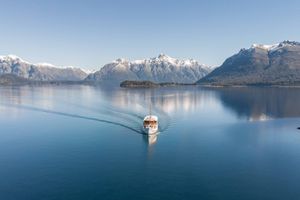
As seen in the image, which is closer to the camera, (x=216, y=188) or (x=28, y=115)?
(x=216, y=188)

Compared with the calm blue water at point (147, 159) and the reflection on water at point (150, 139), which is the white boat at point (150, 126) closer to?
the reflection on water at point (150, 139)

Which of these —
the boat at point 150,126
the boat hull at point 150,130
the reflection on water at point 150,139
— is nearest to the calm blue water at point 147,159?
the reflection on water at point 150,139

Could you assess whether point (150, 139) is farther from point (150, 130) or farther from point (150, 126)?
point (150, 126)

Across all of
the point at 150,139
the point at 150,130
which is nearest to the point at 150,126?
the point at 150,130

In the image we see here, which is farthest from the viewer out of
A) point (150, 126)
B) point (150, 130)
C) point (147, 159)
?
point (150, 126)

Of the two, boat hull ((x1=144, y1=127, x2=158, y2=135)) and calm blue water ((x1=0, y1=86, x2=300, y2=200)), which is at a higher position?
boat hull ((x1=144, y1=127, x2=158, y2=135))

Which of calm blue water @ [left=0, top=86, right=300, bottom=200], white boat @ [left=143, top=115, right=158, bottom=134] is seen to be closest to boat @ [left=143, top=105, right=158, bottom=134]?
white boat @ [left=143, top=115, right=158, bottom=134]

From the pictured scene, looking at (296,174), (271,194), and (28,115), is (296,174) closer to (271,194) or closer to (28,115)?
(271,194)

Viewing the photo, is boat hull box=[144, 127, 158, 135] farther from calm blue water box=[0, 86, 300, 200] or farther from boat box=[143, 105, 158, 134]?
calm blue water box=[0, 86, 300, 200]

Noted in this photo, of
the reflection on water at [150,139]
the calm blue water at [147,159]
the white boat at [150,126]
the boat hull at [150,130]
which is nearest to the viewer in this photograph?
the calm blue water at [147,159]

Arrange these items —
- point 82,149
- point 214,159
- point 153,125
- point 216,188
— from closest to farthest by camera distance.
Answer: point 216,188, point 214,159, point 82,149, point 153,125

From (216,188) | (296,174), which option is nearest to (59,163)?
(216,188)
